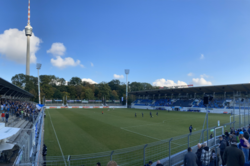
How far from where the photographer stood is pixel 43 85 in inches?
3300

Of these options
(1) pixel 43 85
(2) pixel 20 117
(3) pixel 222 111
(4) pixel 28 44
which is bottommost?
(3) pixel 222 111

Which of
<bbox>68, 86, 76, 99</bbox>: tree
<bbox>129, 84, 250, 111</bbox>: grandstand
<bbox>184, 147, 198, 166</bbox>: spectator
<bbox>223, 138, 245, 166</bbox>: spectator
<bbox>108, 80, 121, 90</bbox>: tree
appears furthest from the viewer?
<bbox>108, 80, 121, 90</bbox>: tree

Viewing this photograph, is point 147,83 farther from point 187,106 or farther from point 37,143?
point 37,143

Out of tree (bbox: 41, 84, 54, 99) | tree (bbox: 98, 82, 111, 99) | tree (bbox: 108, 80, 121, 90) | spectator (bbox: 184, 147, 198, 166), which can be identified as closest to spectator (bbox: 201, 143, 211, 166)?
spectator (bbox: 184, 147, 198, 166)

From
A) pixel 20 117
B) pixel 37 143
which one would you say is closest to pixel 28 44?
pixel 20 117

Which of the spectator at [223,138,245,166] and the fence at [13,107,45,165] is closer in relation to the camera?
the spectator at [223,138,245,166]

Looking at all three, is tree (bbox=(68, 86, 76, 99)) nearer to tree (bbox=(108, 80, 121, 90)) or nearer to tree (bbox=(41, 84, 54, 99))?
tree (bbox=(41, 84, 54, 99))

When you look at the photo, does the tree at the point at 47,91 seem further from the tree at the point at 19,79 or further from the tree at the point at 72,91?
the tree at the point at 72,91

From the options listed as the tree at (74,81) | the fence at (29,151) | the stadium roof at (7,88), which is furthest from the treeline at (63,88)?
the fence at (29,151)

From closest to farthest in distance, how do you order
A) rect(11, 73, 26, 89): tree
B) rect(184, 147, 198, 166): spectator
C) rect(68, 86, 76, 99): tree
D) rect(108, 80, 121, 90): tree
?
rect(184, 147, 198, 166): spectator, rect(11, 73, 26, 89): tree, rect(68, 86, 76, 99): tree, rect(108, 80, 121, 90): tree

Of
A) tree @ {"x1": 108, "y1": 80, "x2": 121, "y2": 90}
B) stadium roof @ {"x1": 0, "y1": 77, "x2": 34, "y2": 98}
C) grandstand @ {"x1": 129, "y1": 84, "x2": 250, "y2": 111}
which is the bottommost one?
grandstand @ {"x1": 129, "y1": 84, "x2": 250, "y2": 111}

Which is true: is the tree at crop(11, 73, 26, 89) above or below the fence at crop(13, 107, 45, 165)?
above

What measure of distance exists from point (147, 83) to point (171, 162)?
426ft

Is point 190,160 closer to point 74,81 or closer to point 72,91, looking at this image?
point 72,91
